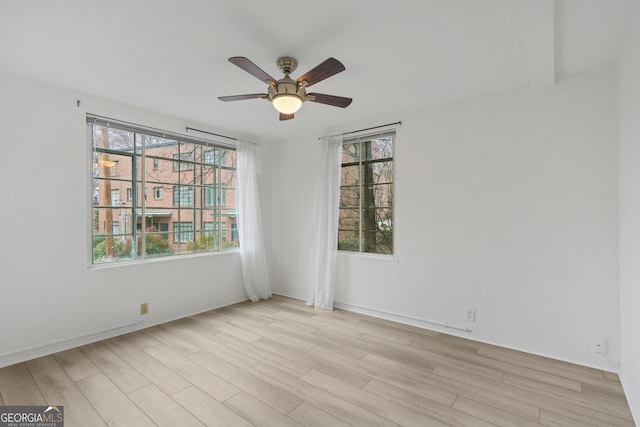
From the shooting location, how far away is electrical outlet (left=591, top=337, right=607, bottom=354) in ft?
8.38

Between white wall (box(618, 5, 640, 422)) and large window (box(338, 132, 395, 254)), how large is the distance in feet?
6.77

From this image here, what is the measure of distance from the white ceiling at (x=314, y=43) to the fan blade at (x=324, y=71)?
0.24 meters

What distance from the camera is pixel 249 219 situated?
4531 mm

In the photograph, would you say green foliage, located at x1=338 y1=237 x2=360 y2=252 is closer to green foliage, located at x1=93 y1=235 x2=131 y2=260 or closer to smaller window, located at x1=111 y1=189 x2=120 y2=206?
green foliage, located at x1=93 y1=235 x2=131 y2=260

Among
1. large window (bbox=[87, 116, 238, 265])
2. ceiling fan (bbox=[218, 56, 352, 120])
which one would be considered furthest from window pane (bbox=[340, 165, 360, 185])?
ceiling fan (bbox=[218, 56, 352, 120])

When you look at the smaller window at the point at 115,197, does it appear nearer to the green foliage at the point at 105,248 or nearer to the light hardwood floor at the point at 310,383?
the green foliage at the point at 105,248

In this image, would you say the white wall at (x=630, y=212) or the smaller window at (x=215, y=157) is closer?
→ the white wall at (x=630, y=212)

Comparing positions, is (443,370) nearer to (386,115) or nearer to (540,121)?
(540,121)

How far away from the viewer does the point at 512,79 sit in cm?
276

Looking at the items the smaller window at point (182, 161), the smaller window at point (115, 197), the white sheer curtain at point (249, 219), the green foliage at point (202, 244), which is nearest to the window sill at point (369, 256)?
the white sheer curtain at point (249, 219)

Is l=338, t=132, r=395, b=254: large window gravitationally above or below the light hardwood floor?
above

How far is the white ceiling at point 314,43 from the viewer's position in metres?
1.81

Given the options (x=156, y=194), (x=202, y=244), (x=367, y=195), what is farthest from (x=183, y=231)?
(x=367, y=195)

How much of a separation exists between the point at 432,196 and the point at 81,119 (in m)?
3.73
